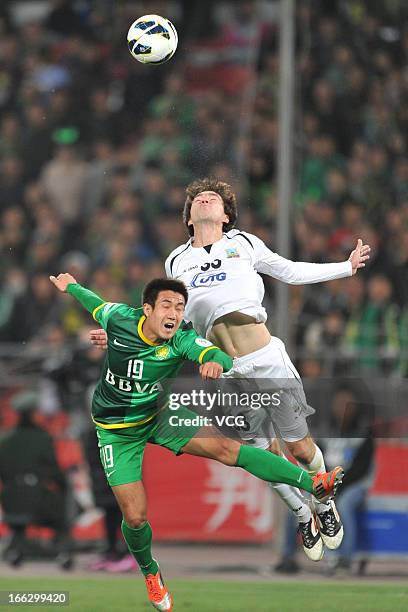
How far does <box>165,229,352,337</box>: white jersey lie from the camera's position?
9.44 metres

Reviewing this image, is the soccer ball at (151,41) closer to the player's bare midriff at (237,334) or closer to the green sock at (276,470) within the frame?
the player's bare midriff at (237,334)

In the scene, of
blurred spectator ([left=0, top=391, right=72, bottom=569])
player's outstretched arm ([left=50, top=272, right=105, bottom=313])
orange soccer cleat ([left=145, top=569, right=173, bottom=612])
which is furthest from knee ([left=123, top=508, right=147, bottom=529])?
blurred spectator ([left=0, top=391, right=72, bottom=569])

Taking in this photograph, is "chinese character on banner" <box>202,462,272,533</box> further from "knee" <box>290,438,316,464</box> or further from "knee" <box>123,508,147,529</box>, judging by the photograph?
"knee" <box>123,508,147,529</box>

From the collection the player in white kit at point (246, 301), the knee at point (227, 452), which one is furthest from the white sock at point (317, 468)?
the knee at point (227, 452)

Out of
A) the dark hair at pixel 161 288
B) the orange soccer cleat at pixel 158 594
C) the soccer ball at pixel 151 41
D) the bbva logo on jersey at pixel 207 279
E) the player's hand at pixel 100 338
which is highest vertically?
the soccer ball at pixel 151 41

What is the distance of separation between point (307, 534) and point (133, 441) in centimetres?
134

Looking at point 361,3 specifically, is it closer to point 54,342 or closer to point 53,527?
point 54,342

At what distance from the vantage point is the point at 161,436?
932 centimetres

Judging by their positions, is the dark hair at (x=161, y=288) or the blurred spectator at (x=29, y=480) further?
the blurred spectator at (x=29, y=480)

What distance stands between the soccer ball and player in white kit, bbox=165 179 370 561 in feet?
3.05

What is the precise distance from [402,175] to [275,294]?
6.96 ft

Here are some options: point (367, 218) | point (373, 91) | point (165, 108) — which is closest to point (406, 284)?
point (367, 218)

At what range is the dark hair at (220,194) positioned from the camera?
31.5ft

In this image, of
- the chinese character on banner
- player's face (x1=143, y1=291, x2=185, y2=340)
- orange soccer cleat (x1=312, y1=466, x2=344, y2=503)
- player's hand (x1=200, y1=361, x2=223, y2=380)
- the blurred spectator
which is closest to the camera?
player's hand (x1=200, y1=361, x2=223, y2=380)
